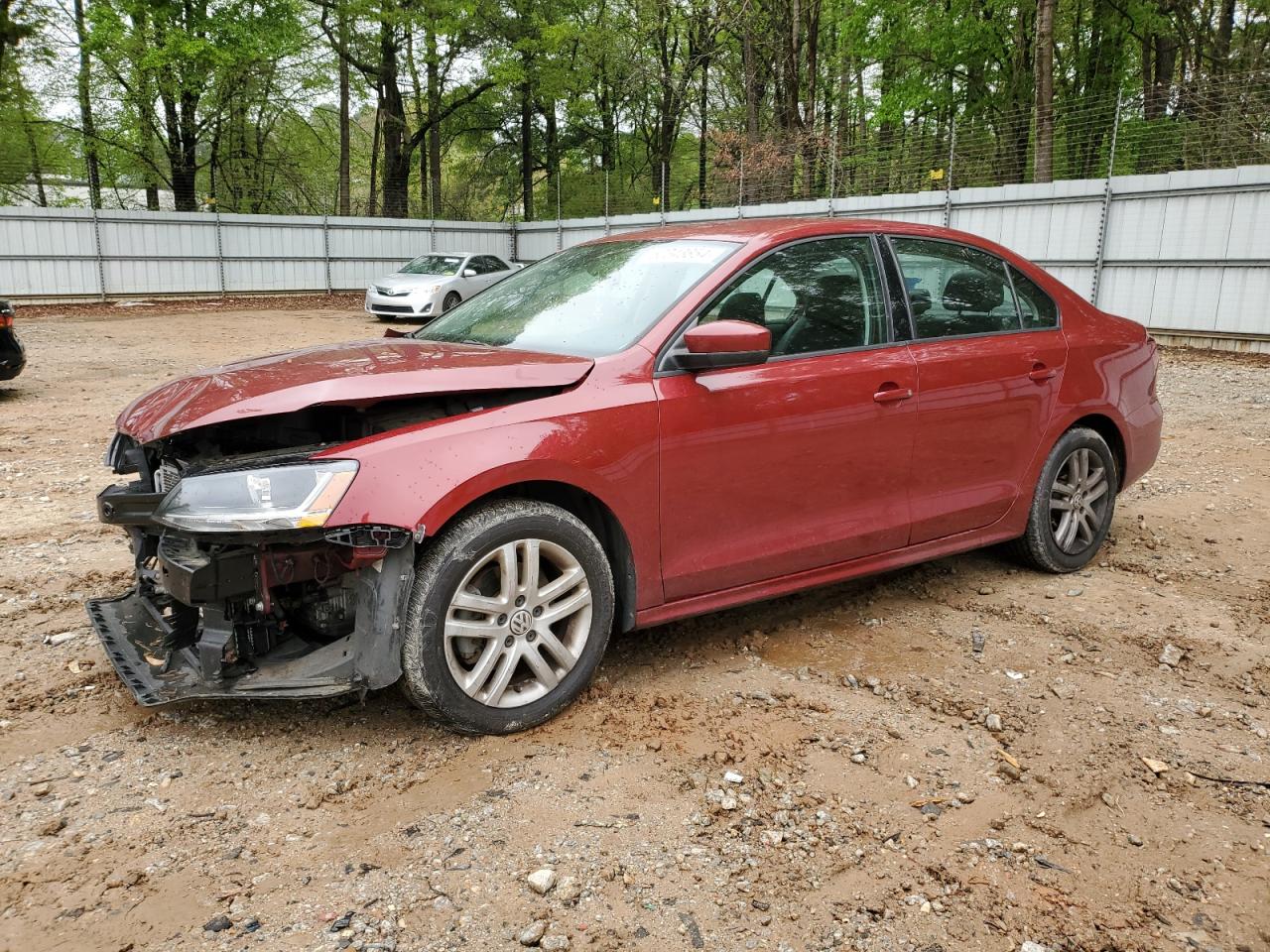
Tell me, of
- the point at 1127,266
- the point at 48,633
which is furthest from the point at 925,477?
the point at 1127,266

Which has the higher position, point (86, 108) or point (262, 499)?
point (86, 108)

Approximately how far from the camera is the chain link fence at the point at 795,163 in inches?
601

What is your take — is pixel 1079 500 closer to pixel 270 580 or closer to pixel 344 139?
pixel 270 580

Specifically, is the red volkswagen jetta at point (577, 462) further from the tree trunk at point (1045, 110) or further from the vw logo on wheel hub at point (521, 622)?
the tree trunk at point (1045, 110)

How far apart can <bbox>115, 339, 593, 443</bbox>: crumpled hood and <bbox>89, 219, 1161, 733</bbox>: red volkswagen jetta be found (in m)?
0.01

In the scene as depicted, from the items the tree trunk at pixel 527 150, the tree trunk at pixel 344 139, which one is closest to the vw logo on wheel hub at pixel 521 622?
the tree trunk at pixel 344 139

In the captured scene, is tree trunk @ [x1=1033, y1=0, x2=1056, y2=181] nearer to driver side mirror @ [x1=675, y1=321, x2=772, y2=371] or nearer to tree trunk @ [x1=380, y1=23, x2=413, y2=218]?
driver side mirror @ [x1=675, y1=321, x2=772, y2=371]

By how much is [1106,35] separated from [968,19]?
3.89 m

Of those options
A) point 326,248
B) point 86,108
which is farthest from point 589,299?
point 86,108

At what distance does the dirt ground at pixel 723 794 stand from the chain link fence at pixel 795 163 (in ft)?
43.7

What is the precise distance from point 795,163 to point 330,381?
70.7ft

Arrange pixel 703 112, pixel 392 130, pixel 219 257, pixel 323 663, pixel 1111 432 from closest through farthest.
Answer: pixel 323 663, pixel 1111 432, pixel 219 257, pixel 392 130, pixel 703 112

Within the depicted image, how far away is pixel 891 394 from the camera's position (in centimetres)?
389

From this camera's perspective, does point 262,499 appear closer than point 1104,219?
Yes
